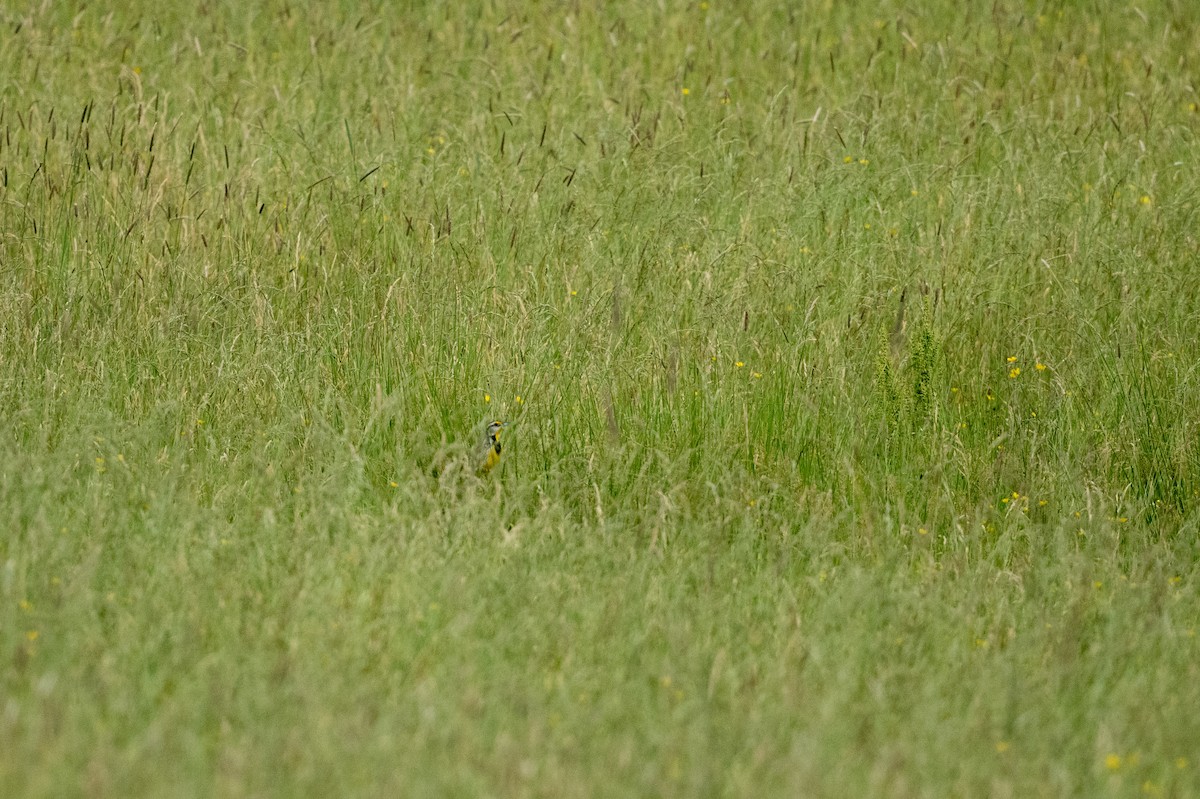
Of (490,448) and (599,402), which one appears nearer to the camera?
(490,448)

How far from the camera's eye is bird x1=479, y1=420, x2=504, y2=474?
4293mm

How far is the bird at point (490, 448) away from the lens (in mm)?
4293

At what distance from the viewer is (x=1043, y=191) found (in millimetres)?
5934

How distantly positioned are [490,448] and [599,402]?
18.3 inches

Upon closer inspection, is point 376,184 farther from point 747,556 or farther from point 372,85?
point 747,556

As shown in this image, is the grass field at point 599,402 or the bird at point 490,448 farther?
the bird at point 490,448

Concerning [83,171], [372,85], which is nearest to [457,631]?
[83,171]

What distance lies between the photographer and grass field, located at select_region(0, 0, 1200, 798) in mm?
2871

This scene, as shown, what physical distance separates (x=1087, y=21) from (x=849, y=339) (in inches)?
160

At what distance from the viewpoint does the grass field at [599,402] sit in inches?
113

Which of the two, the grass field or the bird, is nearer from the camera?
the grass field

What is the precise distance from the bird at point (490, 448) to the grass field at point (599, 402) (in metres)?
0.07

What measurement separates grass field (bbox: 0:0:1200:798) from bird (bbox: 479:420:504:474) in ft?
0.24

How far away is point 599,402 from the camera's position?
4.59 metres
